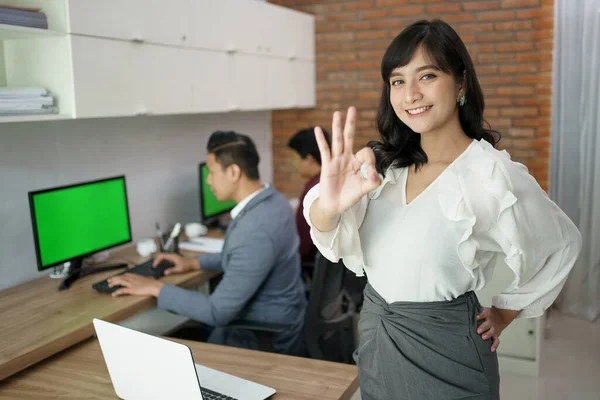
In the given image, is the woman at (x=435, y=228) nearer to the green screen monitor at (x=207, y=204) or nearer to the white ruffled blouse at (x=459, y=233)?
the white ruffled blouse at (x=459, y=233)

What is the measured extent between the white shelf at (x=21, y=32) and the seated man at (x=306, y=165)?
162cm

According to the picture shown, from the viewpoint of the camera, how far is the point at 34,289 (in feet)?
8.41

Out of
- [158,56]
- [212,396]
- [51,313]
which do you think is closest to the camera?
[212,396]

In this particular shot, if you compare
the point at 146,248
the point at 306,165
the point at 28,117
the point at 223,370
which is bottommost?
the point at 223,370

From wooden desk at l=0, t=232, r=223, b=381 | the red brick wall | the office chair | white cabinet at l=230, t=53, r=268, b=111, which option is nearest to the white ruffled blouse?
the office chair

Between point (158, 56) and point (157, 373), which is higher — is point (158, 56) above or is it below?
above

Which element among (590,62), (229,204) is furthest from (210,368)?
(590,62)

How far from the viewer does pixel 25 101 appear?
220 centimetres

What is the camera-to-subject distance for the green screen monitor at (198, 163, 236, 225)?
142 inches

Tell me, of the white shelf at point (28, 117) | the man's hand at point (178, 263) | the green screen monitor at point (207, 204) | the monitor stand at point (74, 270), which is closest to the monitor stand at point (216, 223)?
the green screen monitor at point (207, 204)

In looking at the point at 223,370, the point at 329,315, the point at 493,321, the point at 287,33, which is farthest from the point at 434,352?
the point at 287,33

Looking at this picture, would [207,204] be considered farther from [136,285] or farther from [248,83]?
[136,285]

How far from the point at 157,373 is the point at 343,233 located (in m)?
0.56

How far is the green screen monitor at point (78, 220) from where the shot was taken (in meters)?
2.42
